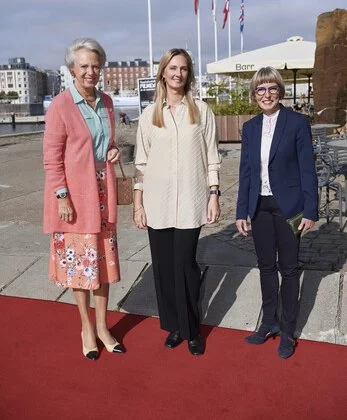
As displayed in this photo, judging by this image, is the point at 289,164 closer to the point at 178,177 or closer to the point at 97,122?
the point at 178,177

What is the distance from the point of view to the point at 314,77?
13.8 m

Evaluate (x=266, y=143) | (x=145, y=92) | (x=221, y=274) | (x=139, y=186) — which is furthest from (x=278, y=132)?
(x=145, y=92)

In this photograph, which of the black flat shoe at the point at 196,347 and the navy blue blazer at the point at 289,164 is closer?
the navy blue blazer at the point at 289,164

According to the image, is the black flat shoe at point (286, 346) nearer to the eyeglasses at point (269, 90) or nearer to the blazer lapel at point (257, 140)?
the blazer lapel at point (257, 140)

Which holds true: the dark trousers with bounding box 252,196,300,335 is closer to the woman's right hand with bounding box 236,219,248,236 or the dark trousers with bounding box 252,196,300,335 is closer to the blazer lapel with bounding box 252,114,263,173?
the woman's right hand with bounding box 236,219,248,236

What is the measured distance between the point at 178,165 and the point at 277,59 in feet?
38.6

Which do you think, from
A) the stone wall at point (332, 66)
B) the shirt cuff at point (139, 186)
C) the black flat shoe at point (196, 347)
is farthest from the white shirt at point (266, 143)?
the stone wall at point (332, 66)

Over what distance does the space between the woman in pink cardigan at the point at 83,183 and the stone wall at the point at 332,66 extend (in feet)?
38.3

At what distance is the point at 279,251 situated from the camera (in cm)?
312

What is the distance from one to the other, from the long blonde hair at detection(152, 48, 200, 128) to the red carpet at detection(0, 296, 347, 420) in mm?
1458

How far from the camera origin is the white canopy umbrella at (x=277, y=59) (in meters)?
13.7

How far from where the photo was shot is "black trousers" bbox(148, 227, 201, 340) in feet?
10.2

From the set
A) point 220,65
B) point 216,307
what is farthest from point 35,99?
point 216,307

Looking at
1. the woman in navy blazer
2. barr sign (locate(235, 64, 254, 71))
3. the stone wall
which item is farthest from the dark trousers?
barr sign (locate(235, 64, 254, 71))
